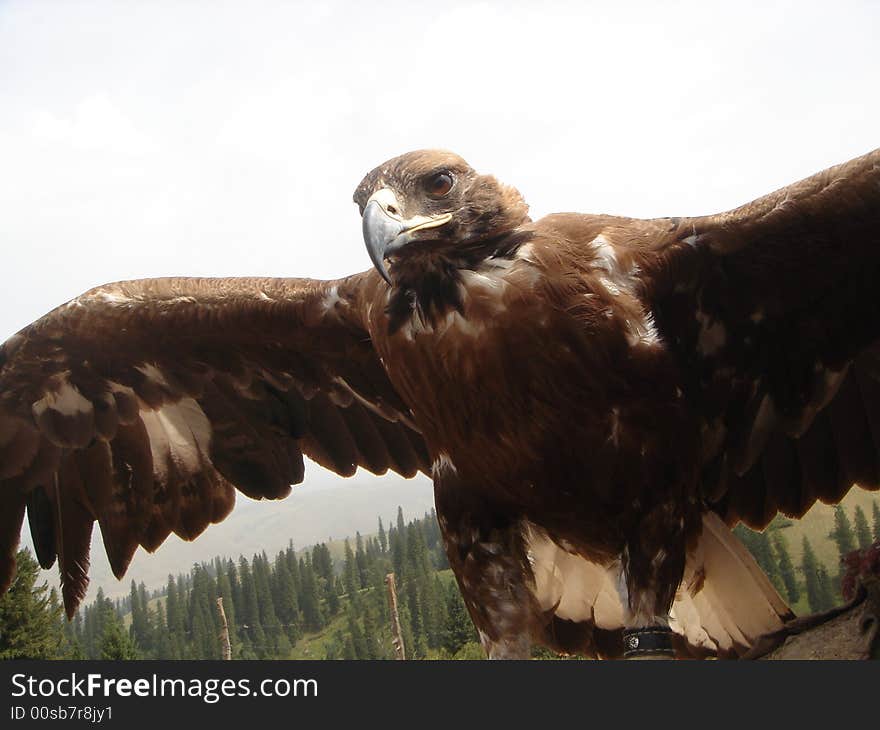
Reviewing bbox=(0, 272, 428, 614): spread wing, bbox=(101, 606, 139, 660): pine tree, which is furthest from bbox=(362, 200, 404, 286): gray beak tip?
bbox=(101, 606, 139, 660): pine tree

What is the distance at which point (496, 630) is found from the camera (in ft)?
12.1

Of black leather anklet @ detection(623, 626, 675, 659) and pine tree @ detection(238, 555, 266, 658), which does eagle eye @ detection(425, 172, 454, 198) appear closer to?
black leather anklet @ detection(623, 626, 675, 659)

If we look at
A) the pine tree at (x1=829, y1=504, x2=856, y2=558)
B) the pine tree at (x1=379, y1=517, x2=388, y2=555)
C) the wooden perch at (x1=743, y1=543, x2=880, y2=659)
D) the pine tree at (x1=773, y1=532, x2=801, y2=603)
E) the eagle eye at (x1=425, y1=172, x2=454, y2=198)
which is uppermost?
the eagle eye at (x1=425, y1=172, x2=454, y2=198)

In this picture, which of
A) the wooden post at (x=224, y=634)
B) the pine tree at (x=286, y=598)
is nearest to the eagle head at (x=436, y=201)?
the wooden post at (x=224, y=634)

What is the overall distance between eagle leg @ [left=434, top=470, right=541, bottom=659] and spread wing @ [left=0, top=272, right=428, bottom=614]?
0.90 meters

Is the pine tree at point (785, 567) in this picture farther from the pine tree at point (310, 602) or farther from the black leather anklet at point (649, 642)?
the black leather anklet at point (649, 642)

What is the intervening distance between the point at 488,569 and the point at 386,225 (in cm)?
145

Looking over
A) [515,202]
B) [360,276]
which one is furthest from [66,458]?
[515,202]

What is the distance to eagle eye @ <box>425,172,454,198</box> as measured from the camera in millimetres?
3223

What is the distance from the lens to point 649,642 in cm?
333

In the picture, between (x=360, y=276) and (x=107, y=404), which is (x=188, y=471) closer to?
(x=107, y=404)

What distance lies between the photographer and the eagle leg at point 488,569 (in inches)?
145

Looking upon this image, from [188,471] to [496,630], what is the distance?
6.08ft

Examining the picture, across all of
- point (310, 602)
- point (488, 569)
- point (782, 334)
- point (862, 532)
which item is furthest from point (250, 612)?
point (782, 334)
